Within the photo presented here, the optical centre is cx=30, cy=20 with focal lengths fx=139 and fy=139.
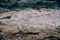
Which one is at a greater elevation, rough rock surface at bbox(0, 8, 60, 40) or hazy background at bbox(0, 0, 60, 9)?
hazy background at bbox(0, 0, 60, 9)

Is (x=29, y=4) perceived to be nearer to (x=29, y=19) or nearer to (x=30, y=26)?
(x=29, y=19)

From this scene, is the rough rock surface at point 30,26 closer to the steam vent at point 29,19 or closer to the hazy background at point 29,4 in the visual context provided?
the steam vent at point 29,19

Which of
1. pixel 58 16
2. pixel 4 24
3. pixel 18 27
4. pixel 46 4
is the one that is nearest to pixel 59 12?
pixel 58 16

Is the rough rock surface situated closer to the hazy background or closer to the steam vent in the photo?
the steam vent

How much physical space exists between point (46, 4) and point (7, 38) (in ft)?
2.79

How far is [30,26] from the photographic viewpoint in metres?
1.68

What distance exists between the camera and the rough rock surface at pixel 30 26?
63.3 inches

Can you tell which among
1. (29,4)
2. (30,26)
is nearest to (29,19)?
(30,26)

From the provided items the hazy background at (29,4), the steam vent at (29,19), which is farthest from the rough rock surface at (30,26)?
the hazy background at (29,4)

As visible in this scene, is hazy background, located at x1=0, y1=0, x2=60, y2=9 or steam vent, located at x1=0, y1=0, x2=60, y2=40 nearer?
steam vent, located at x1=0, y1=0, x2=60, y2=40

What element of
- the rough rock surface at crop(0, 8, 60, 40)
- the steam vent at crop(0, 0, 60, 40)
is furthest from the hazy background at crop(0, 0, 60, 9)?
the rough rock surface at crop(0, 8, 60, 40)

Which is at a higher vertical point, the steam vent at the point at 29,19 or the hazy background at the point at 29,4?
the hazy background at the point at 29,4

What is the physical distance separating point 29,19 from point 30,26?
157mm

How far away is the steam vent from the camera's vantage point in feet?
5.31
